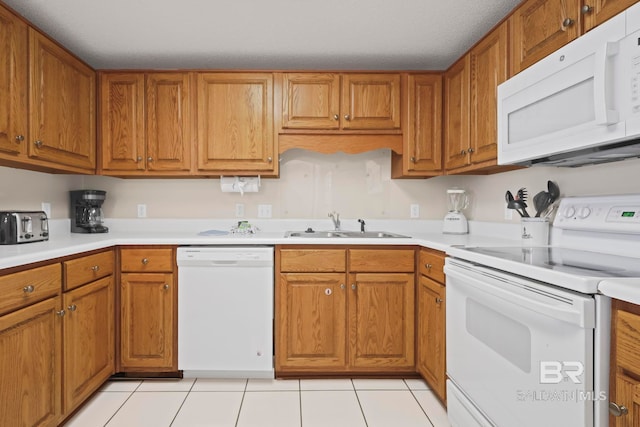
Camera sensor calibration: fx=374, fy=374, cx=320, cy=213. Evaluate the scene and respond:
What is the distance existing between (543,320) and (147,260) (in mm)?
2137

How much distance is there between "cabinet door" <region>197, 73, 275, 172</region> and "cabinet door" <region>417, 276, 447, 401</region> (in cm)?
138

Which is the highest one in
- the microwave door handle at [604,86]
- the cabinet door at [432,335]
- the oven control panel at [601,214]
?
the microwave door handle at [604,86]

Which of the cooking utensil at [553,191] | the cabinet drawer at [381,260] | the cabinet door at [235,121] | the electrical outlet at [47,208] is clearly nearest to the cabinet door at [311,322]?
the cabinet drawer at [381,260]

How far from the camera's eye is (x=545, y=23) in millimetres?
1634

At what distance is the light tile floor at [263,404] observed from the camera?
193cm

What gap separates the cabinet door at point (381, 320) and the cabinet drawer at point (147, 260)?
1161mm

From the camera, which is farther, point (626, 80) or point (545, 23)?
point (545, 23)

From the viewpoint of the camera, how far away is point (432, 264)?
2.17 metres

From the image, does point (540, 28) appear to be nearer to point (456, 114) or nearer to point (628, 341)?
point (456, 114)

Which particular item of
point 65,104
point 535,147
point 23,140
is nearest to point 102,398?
point 23,140

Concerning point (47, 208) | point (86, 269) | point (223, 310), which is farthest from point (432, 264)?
point (47, 208)

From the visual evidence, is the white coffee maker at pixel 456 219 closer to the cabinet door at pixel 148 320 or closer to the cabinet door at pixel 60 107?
the cabinet door at pixel 148 320

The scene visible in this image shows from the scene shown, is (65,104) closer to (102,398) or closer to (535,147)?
(102,398)

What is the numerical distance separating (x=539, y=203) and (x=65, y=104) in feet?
9.14
